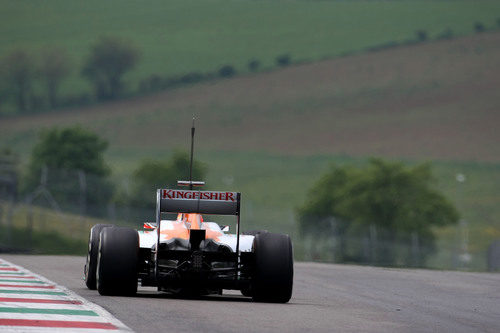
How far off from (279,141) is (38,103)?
36551mm

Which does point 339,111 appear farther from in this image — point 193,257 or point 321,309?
point 321,309

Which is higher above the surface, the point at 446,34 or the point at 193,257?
the point at 446,34

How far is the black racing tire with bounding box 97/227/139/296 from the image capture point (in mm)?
15047

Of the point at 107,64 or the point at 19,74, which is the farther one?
the point at 107,64

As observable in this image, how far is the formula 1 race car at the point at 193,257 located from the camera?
15156mm

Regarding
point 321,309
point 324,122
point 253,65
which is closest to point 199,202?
point 321,309

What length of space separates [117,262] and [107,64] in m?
143

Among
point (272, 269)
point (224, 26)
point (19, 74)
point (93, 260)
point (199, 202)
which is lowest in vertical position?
point (272, 269)

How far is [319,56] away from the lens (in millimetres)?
153125

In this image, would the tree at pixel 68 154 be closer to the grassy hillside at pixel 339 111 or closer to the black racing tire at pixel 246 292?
the grassy hillside at pixel 339 111

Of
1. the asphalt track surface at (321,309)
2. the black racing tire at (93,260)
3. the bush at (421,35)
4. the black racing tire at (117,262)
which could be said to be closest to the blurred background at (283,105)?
the bush at (421,35)

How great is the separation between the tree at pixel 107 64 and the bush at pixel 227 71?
14.1m

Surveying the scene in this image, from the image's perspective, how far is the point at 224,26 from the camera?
167625 millimetres

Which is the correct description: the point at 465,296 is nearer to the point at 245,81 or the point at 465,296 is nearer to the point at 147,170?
the point at 147,170
